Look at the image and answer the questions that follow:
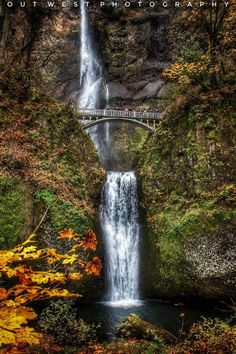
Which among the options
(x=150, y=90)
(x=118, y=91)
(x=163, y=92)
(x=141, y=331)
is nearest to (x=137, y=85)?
(x=150, y=90)

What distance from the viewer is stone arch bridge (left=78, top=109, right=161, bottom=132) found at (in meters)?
29.4

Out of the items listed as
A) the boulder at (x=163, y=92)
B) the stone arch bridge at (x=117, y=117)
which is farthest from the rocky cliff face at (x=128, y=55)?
the stone arch bridge at (x=117, y=117)

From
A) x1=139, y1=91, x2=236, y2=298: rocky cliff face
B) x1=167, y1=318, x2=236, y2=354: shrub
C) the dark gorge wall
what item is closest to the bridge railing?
the dark gorge wall

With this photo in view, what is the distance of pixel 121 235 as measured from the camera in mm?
14906

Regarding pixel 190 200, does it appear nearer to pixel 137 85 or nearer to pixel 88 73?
pixel 137 85

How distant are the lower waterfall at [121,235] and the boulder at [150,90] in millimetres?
21610

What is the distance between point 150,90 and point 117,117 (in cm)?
857

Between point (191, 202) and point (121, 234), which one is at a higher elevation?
point (191, 202)

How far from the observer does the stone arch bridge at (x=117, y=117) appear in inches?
1157

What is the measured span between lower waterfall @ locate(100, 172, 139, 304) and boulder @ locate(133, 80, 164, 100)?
21610 mm

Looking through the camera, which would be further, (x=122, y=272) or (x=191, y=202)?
(x=122, y=272)

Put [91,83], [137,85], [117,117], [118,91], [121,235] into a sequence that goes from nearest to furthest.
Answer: [121,235] < [117,117] < [91,83] < [118,91] < [137,85]

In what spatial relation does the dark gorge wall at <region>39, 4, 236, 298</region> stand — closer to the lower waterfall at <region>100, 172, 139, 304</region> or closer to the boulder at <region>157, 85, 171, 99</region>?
the lower waterfall at <region>100, 172, 139, 304</region>

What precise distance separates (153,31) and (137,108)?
9.65 meters
